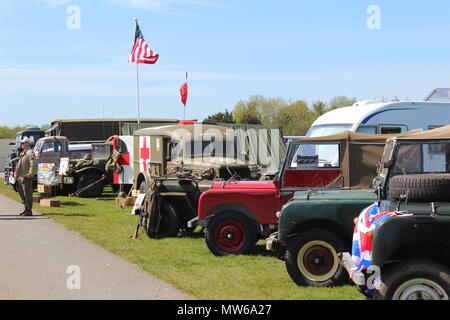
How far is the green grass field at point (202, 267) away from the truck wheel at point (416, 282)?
1630 millimetres

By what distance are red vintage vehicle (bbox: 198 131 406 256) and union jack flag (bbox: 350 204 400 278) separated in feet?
9.43

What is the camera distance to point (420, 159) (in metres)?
7.07

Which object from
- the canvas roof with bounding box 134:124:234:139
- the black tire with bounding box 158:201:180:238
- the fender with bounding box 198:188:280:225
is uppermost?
the canvas roof with bounding box 134:124:234:139

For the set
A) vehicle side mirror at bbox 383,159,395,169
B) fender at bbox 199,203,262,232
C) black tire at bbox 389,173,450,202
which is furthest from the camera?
fender at bbox 199,203,262,232

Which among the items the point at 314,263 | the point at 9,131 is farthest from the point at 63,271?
the point at 9,131

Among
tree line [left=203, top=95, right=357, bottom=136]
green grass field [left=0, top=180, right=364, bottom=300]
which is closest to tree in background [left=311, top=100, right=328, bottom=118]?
tree line [left=203, top=95, right=357, bottom=136]

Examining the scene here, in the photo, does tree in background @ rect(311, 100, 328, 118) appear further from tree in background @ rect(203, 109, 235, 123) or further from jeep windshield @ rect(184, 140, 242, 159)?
jeep windshield @ rect(184, 140, 242, 159)

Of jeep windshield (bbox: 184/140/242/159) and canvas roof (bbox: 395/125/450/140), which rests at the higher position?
canvas roof (bbox: 395/125/450/140)

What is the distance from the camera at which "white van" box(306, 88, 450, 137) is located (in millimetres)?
14047

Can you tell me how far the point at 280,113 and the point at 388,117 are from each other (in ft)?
Answer: 145

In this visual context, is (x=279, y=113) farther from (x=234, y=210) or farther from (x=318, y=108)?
(x=234, y=210)
